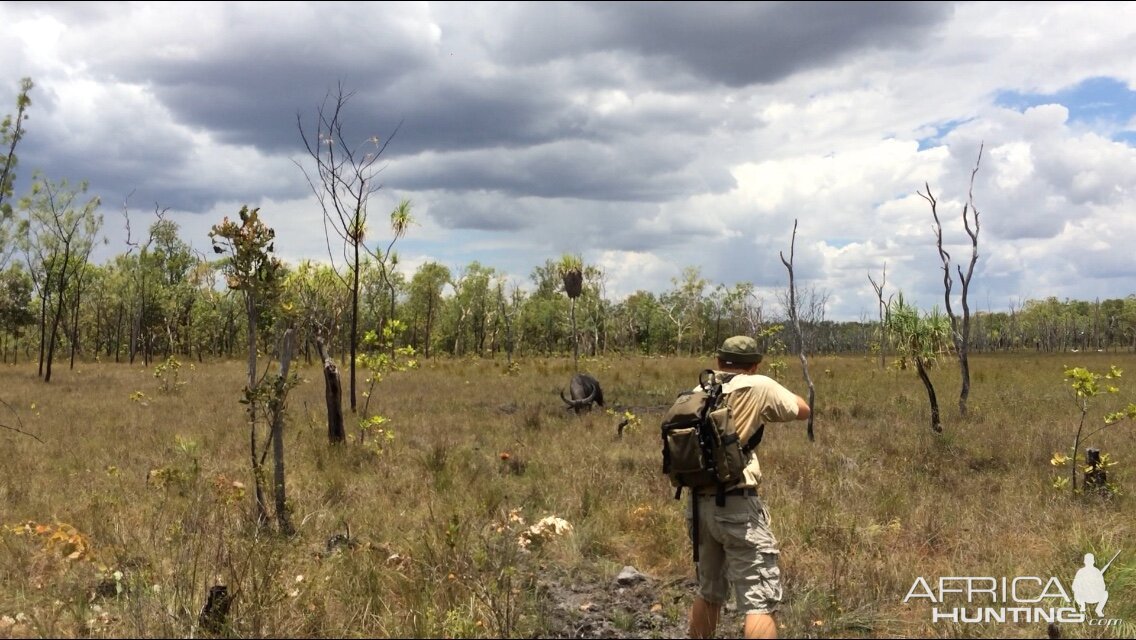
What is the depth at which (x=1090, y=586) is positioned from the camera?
4.55m

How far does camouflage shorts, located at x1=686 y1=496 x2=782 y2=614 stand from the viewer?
3588 millimetres

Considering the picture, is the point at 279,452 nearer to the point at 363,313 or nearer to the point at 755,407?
the point at 755,407

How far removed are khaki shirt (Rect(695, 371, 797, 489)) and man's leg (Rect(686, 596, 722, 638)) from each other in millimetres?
759

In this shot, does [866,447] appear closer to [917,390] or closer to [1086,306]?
[917,390]

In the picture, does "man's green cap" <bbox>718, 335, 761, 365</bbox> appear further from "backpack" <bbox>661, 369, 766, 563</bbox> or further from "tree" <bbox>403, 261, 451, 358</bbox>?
"tree" <bbox>403, 261, 451, 358</bbox>

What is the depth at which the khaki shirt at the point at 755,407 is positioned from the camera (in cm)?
373

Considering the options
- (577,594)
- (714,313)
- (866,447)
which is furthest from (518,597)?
(714,313)

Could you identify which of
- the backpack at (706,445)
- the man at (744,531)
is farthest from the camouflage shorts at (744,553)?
the backpack at (706,445)

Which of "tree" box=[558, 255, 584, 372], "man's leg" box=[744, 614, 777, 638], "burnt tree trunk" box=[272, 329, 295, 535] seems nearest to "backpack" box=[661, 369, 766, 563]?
"man's leg" box=[744, 614, 777, 638]

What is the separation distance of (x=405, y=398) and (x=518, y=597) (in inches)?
491

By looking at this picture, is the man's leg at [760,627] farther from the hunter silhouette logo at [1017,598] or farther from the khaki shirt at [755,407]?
the hunter silhouette logo at [1017,598]

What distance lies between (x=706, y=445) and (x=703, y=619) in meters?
1.05

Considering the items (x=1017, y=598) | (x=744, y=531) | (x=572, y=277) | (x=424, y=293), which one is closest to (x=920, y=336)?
(x=1017, y=598)

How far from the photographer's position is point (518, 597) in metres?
4.35
